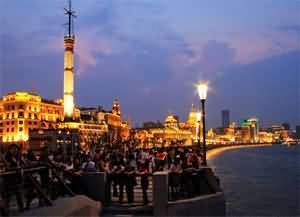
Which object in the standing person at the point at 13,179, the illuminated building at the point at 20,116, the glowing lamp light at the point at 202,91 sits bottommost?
the standing person at the point at 13,179

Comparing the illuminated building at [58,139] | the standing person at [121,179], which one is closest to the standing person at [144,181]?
the standing person at [121,179]

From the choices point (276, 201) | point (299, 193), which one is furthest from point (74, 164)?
point (299, 193)

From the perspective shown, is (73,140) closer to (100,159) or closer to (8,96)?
(8,96)

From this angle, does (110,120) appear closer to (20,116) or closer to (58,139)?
(20,116)

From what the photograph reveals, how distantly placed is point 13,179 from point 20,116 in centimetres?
11769

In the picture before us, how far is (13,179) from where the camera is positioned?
1099 centimetres

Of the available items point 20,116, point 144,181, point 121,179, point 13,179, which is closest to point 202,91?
point 144,181

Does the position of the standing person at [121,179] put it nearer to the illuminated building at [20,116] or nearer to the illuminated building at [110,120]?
the illuminated building at [20,116]

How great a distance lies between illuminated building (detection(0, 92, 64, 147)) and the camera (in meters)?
122

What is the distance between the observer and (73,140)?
361ft

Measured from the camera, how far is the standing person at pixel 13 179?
10.8 metres

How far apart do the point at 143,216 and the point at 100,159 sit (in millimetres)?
3051

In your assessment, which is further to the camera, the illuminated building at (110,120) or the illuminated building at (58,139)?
the illuminated building at (110,120)

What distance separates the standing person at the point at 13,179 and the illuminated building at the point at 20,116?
11241 cm
